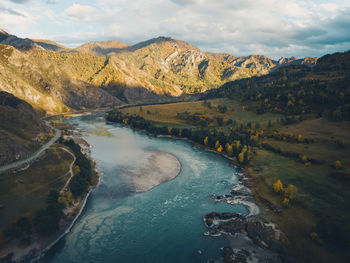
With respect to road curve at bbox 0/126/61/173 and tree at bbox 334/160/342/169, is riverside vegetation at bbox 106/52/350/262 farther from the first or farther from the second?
road curve at bbox 0/126/61/173

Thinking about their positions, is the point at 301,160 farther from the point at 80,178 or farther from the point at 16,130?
the point at 16,130

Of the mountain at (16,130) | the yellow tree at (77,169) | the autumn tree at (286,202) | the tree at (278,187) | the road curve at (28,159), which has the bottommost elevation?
the autumn tree at (286,202)

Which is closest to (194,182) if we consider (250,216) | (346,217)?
(250,216)

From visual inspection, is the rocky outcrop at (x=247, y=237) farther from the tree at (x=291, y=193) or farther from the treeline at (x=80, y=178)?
the treeline at (x=80, y=178)

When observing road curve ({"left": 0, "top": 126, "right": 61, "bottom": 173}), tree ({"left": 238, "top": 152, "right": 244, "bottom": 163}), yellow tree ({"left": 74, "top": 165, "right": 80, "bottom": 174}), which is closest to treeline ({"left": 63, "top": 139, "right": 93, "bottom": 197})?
yellow tree ({"left": 74, "top": 165, "right": 80, "bottom": 174})

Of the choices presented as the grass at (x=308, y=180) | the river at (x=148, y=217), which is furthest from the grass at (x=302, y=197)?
the river at (x=148, y=217)
